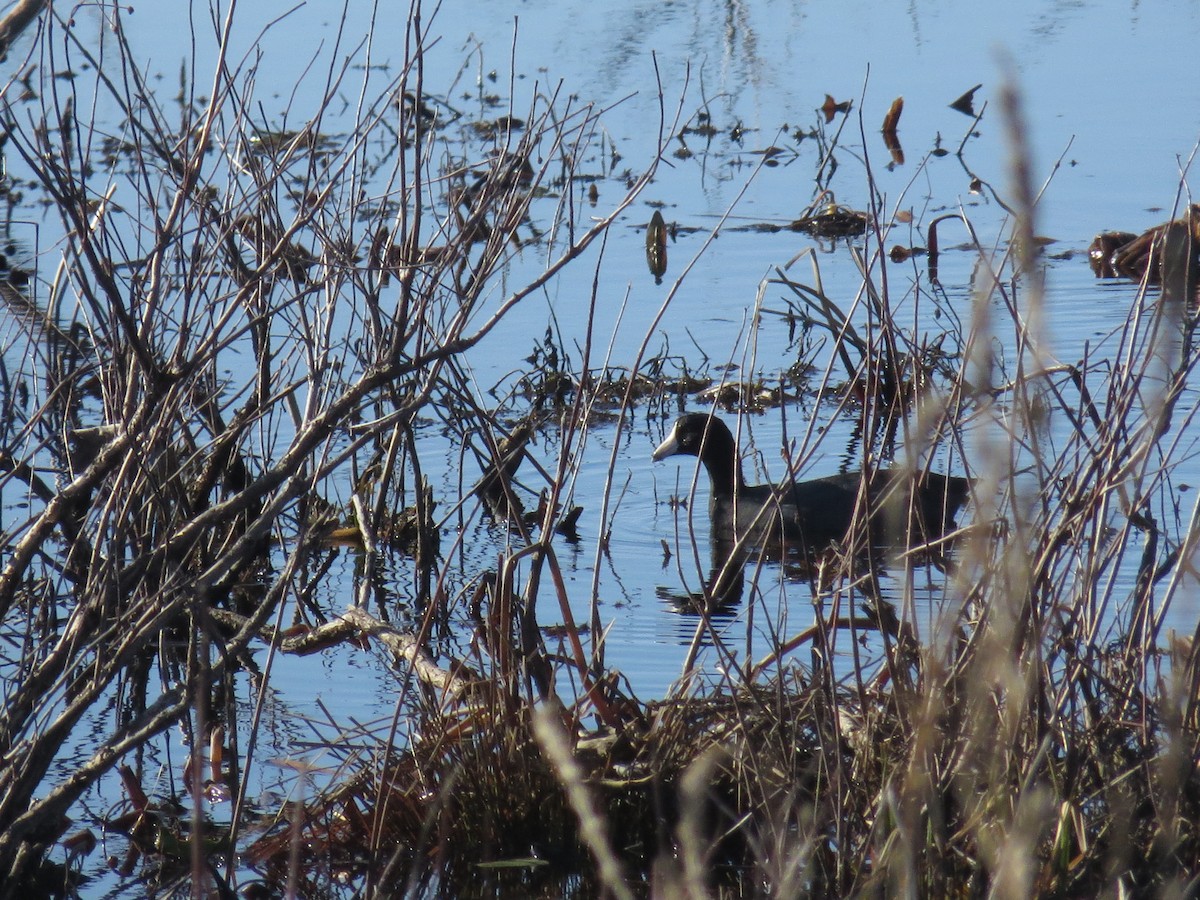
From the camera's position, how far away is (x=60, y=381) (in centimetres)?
390

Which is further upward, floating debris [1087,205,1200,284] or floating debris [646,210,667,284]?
floating debris [646,210,667,284]

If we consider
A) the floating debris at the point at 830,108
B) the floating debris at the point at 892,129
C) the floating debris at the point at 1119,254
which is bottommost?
the floating debris at the point at 1119,254

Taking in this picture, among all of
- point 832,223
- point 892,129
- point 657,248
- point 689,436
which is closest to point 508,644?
point 689,436

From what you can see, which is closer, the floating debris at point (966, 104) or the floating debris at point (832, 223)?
the floating debris at point (832, 223)

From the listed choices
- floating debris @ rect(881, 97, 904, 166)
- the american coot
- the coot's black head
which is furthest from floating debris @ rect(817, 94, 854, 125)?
the coot's black head

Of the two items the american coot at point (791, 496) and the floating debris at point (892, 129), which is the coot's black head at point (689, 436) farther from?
the floating debris at point (892, 129)

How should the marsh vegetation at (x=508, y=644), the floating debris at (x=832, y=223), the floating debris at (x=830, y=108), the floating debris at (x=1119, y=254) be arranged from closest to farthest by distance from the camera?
1. the marsh vegetation at (x=508, y=644)
2. the floating debris at (x=1119, y=254)
3. the floating debris at (x=832, y=223)
4. the floating debris at (x=830, y=108)

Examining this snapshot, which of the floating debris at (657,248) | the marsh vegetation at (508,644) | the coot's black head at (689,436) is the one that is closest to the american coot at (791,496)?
the coot's black head at (689,436)

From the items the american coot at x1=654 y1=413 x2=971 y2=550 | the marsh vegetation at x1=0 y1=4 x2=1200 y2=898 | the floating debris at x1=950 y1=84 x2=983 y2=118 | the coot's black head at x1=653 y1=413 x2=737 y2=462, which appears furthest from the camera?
the floating debris at x1=950 y1=84 x2=983 y2=118

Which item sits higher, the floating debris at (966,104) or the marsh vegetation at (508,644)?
the floating debris at (966,104)

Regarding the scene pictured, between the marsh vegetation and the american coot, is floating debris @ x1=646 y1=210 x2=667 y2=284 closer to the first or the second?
the american coot

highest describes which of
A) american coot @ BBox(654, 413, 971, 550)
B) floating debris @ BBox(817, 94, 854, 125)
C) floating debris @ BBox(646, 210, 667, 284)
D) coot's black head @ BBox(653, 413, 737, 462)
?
floating debris @ BBox(817, 94, 854, 125)

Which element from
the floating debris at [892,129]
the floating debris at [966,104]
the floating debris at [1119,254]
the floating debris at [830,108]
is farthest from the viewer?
the floating debris at [966,104]

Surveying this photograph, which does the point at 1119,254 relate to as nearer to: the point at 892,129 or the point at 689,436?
the point at 892,129
